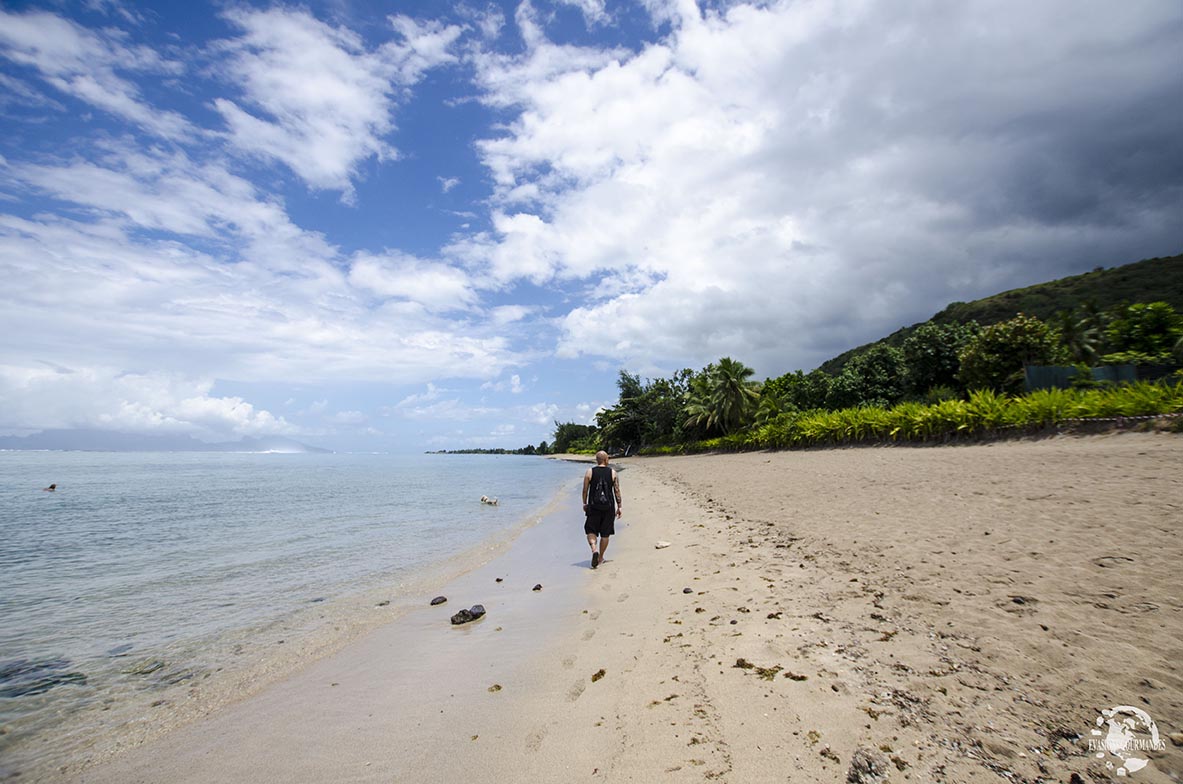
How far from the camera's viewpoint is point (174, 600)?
8016mm

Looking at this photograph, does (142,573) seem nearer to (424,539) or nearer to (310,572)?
(310,572)

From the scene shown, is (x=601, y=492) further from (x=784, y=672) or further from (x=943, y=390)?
(x=943, y=390)

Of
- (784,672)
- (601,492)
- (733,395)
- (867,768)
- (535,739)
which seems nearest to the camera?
(867,768)

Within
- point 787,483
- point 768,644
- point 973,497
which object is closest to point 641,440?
point 787,483

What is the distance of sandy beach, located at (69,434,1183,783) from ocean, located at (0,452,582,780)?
33.7 inches

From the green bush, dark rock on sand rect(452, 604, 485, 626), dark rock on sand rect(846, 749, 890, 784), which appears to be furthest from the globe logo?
the green bush

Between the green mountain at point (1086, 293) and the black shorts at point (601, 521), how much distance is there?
8346 centimetres

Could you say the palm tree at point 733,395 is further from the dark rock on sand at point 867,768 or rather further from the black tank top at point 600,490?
the dark rock on sand at point 867,768

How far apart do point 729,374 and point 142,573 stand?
4336 centimetres

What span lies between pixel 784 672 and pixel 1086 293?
119 meters

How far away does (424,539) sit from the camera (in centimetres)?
1324

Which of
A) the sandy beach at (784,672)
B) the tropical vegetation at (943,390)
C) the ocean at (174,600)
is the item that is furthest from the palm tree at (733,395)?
the sandy beach at (784,672)

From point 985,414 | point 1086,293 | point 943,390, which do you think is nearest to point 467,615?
point 985,414

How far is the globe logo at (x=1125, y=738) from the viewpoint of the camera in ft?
8.22
